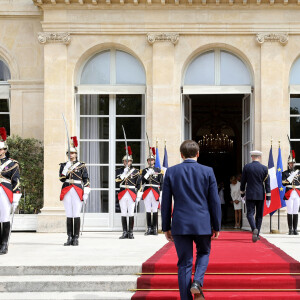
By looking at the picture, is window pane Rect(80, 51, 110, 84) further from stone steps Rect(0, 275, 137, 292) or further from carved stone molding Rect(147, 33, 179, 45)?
stone steps Rect(0, 275, 137, 292)

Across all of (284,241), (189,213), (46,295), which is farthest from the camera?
(284,241)

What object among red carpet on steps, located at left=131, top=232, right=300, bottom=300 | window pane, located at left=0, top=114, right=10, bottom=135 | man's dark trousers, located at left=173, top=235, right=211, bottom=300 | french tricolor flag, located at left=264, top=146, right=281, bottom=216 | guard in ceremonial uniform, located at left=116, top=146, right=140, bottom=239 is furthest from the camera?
window pane, located at left=0, top=114, right=10, bottom=135

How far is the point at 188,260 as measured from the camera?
6848 millimetres

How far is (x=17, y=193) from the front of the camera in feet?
35.9

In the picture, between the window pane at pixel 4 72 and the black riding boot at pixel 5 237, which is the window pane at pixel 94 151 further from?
the black riding boot at pixel 5 237

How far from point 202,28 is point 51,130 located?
4.58 metres

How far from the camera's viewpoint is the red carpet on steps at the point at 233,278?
311 inches

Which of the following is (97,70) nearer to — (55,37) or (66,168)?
(55,37)

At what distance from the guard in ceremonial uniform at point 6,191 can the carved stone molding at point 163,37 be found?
21.6 ft

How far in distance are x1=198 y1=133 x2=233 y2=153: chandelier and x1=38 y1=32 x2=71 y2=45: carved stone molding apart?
415 inches

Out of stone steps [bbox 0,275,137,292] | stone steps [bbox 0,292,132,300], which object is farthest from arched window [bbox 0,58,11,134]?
stone steps [bbox 0,292,132,300]

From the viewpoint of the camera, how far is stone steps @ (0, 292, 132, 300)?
7.97 metres

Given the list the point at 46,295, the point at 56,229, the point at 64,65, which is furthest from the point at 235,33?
the point at 46,295

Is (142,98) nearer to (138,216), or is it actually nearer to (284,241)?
(138,216)
